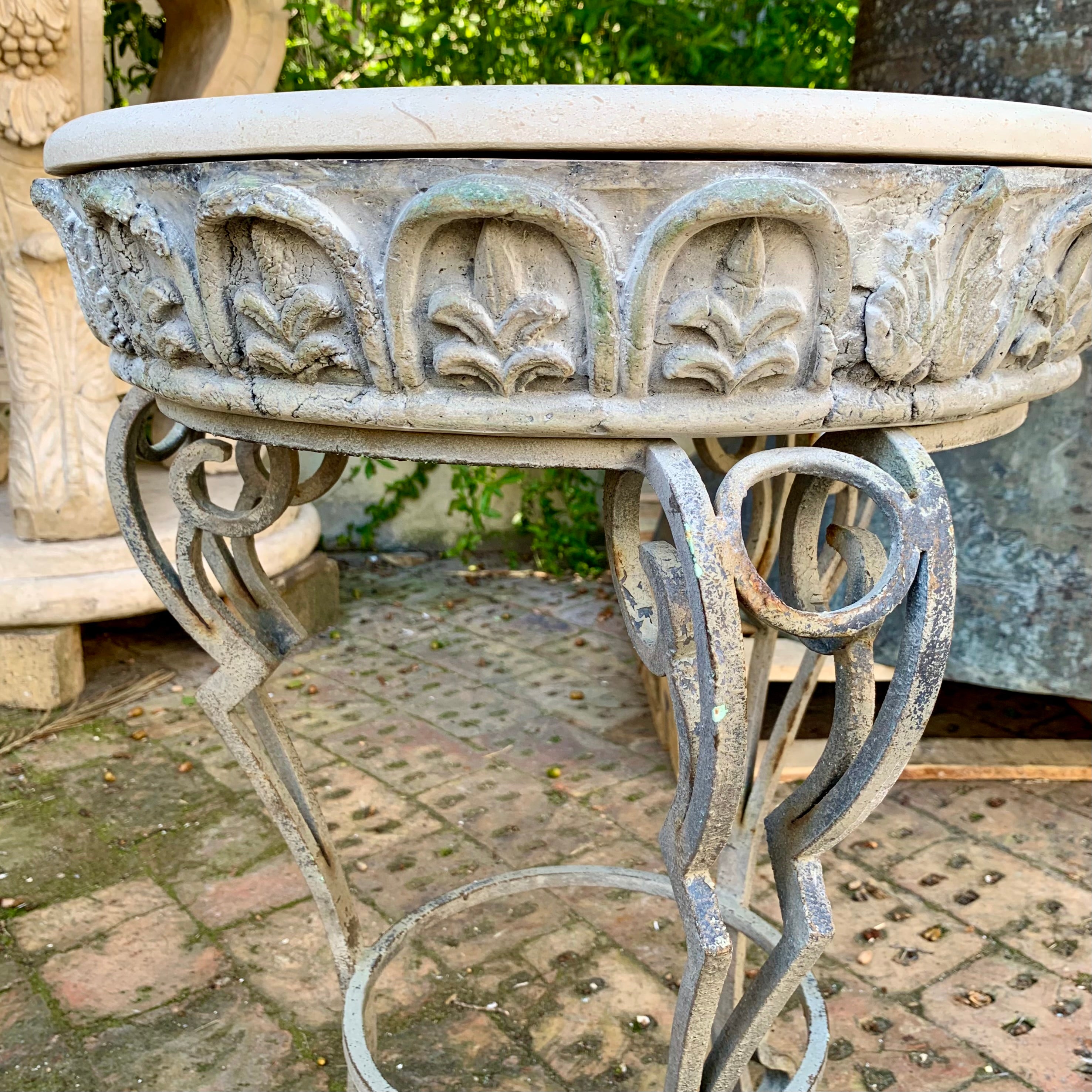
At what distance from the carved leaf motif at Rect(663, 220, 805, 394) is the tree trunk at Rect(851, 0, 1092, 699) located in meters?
1.49

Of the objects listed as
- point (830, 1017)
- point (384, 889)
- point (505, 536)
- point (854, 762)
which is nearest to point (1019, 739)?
point (830, 1017)

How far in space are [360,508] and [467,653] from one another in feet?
3.68

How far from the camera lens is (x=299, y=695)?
2893 millimetres

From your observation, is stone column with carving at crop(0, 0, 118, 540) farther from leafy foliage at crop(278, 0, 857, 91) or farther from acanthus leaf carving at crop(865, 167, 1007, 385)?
acanthus leaf carving at crop(865, 167, 1007, 385)

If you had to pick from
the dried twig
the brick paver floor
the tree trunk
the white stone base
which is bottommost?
the dried twig

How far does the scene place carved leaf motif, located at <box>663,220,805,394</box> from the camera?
79cm

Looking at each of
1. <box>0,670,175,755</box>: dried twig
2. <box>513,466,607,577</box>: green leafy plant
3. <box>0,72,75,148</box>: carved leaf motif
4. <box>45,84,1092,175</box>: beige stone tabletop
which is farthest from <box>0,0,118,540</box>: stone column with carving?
<box>45,84,1092,175</box>: beige stone tabletop

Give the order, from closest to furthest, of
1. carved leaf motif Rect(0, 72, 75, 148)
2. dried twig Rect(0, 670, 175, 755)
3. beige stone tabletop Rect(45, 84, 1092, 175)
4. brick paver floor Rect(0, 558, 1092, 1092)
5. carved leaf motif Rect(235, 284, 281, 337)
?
beige stone tabletop Rect(45, 84, 1092, 175), carved leaf motif Rect(235, 284, 281, 337), brick paver floor Rect(0, 558, 1092, 1092), carved leaf motif Rect(0, 72, 75, 148), dried twig Rect(0, 670, 175, 755)

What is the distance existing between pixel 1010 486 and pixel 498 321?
1.70 metres

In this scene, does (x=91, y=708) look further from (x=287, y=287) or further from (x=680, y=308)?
(x=680, y=308)

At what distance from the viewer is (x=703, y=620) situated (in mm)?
823

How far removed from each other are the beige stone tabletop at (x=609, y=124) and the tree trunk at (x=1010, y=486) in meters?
1.36

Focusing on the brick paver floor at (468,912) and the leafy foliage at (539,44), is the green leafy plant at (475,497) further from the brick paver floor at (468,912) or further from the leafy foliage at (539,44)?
the brick paver floor at (468,912)

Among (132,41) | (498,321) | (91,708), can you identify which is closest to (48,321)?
(91,708)
